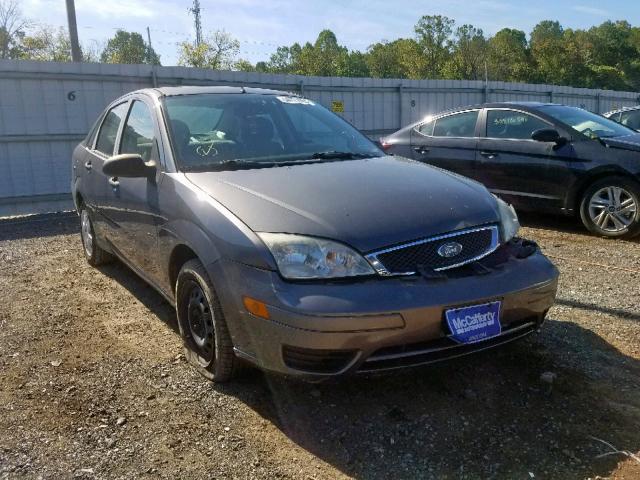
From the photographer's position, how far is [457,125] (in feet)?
24.9

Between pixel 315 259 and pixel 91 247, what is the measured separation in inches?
143

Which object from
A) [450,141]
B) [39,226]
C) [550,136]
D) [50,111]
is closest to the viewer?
[550,136]

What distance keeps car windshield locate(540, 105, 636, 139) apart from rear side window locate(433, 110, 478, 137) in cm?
87

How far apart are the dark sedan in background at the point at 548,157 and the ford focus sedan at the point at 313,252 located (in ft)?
11.0

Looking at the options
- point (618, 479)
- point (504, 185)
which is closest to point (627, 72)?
point (504, 185)

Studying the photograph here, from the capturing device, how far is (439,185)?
328 cm

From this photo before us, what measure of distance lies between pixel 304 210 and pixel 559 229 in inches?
194

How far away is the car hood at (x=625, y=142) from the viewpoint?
607 cm

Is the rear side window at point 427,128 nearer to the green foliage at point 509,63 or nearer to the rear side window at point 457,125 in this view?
the rear side window at point 457,125

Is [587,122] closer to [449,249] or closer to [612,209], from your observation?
[612,209]

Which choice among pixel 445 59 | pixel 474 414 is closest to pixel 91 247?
pixel 474 414

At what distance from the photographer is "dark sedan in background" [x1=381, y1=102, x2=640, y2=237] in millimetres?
6098

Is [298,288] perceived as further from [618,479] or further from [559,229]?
[559,229]

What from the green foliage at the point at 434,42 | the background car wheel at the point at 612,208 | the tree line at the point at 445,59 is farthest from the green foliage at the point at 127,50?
the background car wheel at the point at 612,208
